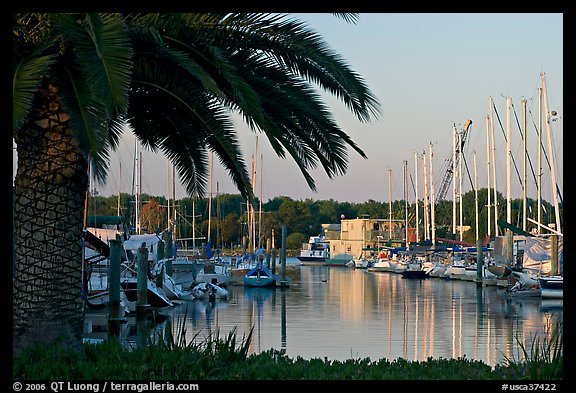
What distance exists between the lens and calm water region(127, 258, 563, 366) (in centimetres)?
2562

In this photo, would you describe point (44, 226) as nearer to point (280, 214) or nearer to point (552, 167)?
point (552, 167)

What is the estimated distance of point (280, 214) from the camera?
13488 cm

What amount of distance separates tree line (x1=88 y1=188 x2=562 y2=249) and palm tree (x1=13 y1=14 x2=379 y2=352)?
1991 inches

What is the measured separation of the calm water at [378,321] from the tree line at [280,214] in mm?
16071

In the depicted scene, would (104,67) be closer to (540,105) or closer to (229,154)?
(229,154)

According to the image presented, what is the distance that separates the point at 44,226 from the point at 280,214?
121m

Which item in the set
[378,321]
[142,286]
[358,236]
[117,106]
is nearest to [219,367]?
[117,106]
